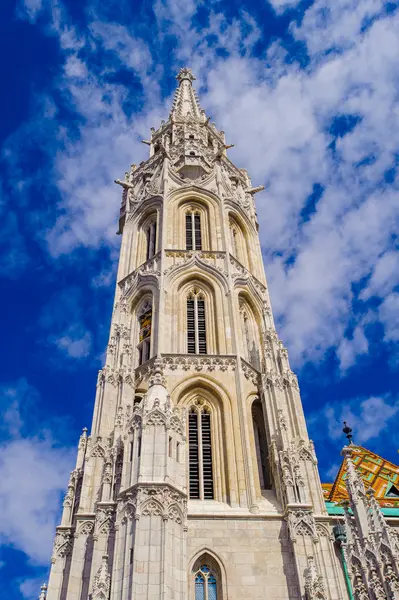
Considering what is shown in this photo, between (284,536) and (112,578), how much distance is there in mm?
6303

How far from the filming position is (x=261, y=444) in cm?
2595

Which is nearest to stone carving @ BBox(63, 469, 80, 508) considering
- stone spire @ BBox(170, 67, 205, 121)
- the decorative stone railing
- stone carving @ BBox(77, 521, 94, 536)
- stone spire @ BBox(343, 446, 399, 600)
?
stone carving @ BBox(77, 521, 94, 536)

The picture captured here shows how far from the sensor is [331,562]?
20781 millimetres

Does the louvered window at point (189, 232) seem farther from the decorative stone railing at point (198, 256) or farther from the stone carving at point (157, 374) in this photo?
the stone carving at point (157, 374)

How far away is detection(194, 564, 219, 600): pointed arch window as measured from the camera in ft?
65.6

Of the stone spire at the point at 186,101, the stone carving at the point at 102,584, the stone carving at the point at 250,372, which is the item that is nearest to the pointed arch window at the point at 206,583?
the stone carving at the point at 102,584

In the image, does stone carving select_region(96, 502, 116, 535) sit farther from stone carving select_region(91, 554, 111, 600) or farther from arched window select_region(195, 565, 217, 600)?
arched window select_region(195, 565, 217, 600)

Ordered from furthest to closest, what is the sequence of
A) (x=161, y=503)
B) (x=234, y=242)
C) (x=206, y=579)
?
(x=234, y=242)
(x=206, y=579)
(x=161, y=503)

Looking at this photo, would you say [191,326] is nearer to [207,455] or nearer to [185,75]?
[207,455]

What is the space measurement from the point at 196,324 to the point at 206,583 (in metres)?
12.6

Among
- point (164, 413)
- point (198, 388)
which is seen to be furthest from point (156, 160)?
point (164, 413)

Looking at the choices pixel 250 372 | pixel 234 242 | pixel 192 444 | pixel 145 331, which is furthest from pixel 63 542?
pixel 234 242

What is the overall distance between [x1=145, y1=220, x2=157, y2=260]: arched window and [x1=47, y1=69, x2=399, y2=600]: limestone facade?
0.53ft

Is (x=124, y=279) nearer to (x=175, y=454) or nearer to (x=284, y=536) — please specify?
(x=175, y=454)
